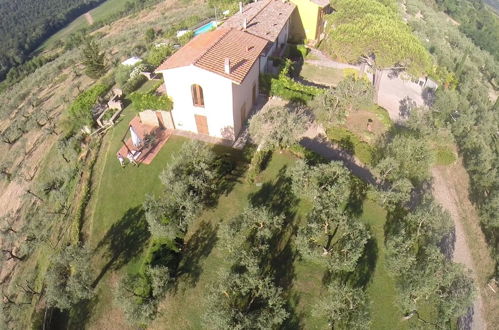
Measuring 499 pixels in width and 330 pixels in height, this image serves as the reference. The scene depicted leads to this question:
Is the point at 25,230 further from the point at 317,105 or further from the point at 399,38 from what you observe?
the point at 399,38

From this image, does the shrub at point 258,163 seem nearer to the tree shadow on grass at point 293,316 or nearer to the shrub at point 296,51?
the tree shadow on grass at point 293,316

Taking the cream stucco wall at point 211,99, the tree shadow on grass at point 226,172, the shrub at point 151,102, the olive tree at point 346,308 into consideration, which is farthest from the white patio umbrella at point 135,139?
the olive tree at point 346,308

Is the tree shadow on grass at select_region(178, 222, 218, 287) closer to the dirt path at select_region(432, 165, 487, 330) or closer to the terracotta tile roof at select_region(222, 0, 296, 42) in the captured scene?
the dirt path at select_region(432, 165, 487, 330)

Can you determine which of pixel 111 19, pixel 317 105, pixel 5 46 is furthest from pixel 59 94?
pixel 5 46

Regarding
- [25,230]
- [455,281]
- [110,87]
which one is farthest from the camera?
[110,87]

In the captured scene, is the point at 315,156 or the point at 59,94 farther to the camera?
the point at 59,94

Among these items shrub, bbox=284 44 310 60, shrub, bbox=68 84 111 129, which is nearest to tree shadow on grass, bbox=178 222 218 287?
shrub, bbox=68 84 111 129
